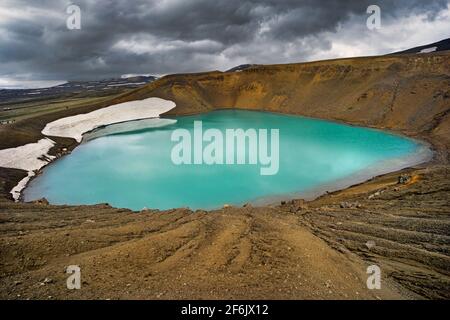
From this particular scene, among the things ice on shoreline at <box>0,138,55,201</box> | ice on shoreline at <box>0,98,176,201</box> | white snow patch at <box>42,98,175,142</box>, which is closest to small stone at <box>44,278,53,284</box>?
ice on shoreline at <box>0,98,176,201</box>

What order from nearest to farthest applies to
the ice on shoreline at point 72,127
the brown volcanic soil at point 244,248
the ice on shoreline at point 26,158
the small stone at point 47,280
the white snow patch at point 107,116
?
1. the brown volcanic soil at point 244,248
2. the small stone at point 47,280
3. the ice on shoreline at point 26,158
4. the ice on shoreline at point 72,127
5. the white snow patch at point 107,116

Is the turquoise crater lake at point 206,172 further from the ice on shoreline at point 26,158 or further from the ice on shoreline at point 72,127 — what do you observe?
the ice on shoreline at point 72,127

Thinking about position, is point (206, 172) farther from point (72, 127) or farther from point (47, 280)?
point (72, 127)

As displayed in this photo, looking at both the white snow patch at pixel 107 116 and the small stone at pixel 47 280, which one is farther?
the white snow patch at pixel 107 116

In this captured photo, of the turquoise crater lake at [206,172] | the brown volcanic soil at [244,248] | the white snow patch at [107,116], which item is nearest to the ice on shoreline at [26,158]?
the turquoise crater lake at [206,172]

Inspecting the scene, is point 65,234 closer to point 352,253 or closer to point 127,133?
point 352,253

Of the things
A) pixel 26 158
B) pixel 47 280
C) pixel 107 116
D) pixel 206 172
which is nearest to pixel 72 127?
pixel 107 116
